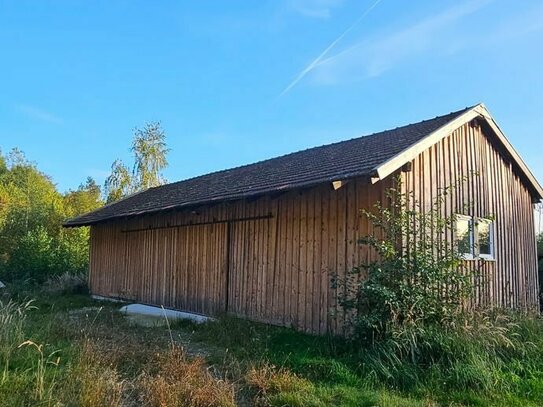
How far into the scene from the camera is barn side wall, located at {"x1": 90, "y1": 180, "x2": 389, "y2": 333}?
7.69m

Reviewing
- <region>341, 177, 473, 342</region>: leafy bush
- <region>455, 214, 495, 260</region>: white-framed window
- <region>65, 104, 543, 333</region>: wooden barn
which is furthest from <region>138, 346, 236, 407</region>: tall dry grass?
<region>455, 214, 495, 260</region>: white-framed window

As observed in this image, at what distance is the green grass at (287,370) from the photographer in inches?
170

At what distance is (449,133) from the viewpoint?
8.42m

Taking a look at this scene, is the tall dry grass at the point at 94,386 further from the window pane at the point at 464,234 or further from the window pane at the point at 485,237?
the window pane at the point at 485,237

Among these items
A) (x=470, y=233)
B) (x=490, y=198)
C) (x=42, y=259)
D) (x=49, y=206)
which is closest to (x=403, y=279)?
(x=470, y=233)

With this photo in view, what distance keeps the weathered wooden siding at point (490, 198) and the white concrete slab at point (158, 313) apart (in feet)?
17.9

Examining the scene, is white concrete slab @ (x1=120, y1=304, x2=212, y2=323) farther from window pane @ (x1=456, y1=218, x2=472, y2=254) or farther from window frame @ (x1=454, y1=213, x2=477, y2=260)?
window frame @ (x1=454, y1=213, x2=477, y2=260)

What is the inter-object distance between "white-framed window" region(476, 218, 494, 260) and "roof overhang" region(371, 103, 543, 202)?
201 centimetres

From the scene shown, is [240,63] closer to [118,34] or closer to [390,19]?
[118,34]

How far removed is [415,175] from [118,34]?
8452 millimetres

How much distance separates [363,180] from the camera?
301 inches

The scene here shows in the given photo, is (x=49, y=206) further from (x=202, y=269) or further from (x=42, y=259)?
(x=202, y=269)

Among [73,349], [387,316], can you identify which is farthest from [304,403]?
[73,349]

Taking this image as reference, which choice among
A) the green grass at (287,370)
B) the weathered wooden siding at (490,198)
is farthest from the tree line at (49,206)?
the weathered wooden siding at (490,198)
